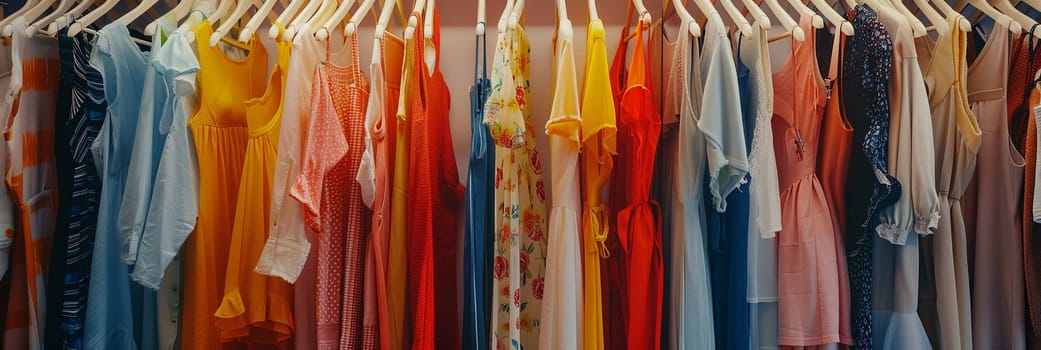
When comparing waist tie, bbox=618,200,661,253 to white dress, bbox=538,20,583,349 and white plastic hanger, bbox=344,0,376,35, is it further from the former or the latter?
white plastic hanger, bbox=344,0,376,35

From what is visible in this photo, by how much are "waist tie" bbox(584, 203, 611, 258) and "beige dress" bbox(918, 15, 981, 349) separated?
652 millimetres

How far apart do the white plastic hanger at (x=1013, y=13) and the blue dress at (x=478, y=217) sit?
1089mm

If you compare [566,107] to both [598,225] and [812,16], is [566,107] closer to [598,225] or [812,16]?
[598,225]

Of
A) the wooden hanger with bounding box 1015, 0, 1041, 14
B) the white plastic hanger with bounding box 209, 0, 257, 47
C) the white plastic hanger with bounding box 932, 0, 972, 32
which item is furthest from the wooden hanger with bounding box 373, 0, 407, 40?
the wooden hanger with bounding box 1015, 0, 1041, 14

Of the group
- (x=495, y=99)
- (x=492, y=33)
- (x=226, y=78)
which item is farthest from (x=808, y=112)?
(x=226, y=78)

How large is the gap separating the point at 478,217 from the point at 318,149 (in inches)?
12.8

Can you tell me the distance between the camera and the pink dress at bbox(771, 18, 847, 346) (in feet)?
3.56

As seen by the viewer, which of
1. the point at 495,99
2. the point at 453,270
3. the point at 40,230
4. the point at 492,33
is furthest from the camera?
the point at 492,33

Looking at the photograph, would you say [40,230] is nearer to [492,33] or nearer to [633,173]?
[492,33]

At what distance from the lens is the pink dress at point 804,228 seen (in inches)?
42.7

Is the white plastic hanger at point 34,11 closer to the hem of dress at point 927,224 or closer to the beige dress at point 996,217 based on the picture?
the hem of dress at point 927,224

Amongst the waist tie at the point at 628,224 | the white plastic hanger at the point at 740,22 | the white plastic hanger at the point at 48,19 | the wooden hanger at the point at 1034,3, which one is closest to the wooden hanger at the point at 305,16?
the white plastic hanger at the point at 48,19

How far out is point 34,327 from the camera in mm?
1065

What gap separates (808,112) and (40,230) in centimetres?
153
